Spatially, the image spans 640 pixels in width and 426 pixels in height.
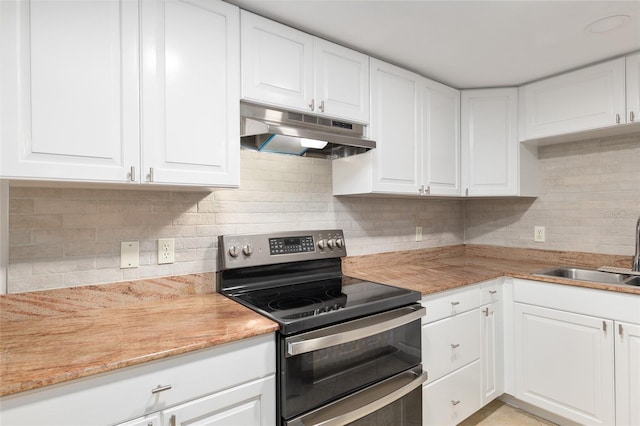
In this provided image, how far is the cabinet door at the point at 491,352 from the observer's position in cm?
210

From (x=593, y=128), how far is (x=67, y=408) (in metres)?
2.84

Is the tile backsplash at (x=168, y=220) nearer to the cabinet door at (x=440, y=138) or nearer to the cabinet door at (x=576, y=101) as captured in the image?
the cabinet door at (x=440, y=138)

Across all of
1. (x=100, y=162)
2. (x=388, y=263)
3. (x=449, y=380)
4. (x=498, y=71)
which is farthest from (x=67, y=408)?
(x=498, y=71)

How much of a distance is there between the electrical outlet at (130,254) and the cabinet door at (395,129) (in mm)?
1282

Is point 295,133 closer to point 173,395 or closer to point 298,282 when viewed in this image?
point 298,282

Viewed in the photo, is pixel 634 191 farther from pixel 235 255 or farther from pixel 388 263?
pixel 235 255

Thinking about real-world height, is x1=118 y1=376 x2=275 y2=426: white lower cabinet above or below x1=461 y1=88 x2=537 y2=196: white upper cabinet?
below

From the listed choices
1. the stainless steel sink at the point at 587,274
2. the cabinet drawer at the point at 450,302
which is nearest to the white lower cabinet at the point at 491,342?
the cabinet drawer at the point at 450,302

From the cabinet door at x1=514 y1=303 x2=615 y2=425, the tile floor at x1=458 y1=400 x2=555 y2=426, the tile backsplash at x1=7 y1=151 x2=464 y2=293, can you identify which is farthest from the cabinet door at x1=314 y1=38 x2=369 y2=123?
the tile floor at x1=458 y1=400 x2=555 y2=426

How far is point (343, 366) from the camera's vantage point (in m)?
1.40

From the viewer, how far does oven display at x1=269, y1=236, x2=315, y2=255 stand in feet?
6.03

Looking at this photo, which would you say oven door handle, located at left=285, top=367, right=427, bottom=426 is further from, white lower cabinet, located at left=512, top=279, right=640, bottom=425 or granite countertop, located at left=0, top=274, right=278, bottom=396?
white lower cabinet, located at left=512, top=279, right=640, bottom=425

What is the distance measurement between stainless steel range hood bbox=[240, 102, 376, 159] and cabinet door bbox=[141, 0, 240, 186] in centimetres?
10

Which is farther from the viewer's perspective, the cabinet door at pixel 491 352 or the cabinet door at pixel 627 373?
the cabinet door at pixel 491 352
